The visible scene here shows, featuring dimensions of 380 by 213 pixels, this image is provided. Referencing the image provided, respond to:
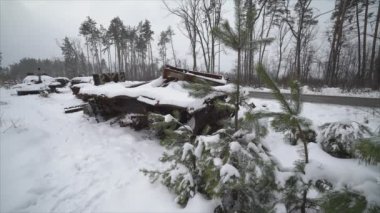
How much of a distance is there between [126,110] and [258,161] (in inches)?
177

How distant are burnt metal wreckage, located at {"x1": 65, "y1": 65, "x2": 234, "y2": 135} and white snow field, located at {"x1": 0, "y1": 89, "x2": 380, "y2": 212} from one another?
2.04 ft

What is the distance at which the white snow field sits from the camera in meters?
1.75

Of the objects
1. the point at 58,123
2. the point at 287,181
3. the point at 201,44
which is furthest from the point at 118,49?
the point at 287,181

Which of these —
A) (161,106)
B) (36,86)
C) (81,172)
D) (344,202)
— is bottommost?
(81,172)

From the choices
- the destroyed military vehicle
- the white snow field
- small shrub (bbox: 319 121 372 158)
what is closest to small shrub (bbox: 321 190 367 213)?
the white snow field

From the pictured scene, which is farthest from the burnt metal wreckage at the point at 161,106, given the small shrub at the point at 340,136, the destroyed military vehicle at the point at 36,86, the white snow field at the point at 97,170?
the destroyed military vehicle at the point at 36,86

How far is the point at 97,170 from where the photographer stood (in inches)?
149

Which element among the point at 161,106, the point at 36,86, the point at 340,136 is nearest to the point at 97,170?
the point at 161,106

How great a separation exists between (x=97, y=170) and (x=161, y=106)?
183 cm

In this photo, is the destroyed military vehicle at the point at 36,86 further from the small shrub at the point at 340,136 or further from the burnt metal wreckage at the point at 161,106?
the small shrub at the point at 340,136

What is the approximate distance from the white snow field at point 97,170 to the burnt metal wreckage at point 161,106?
62 cm

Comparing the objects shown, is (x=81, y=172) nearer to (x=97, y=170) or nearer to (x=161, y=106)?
(x=97, y=170)

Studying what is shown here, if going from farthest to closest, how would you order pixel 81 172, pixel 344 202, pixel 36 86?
pixel 36 86 → pixel 81 172 → pixel 344 202

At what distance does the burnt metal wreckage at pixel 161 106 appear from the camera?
4.14 meters
